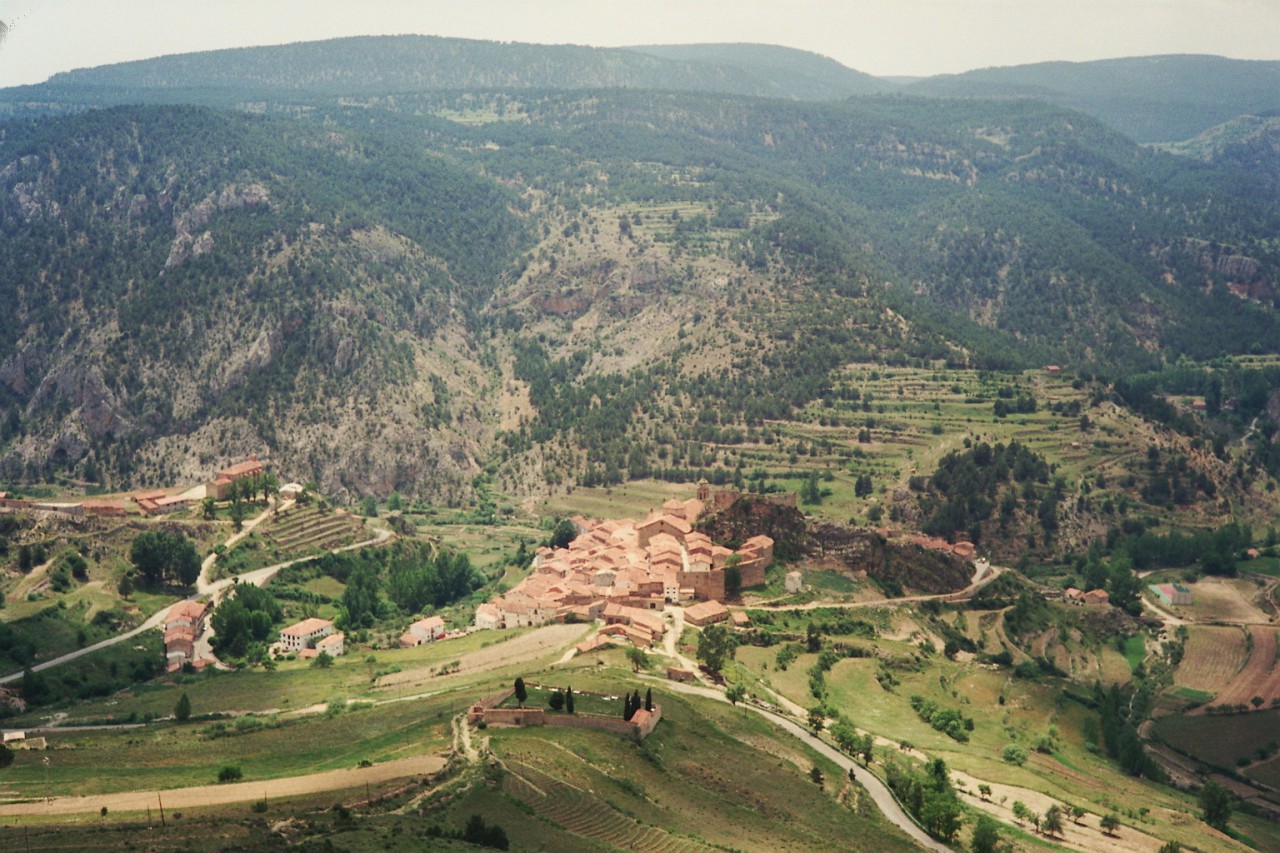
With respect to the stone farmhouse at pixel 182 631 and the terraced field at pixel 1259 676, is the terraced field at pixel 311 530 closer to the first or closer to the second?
the stone farmhouse at pixel 182 631

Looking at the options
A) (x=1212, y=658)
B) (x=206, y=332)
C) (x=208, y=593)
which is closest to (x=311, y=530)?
(x=208, y=593)

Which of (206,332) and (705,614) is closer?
(705,614)

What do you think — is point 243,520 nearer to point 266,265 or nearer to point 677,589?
point 677,589

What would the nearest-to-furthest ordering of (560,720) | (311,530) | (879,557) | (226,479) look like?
1. (560,720)
2. (879,557)
3. (311,530)
4. (226,479)

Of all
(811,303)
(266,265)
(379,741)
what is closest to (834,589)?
(379,741)

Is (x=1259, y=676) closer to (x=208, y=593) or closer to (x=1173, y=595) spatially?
(x=1173, y=595)

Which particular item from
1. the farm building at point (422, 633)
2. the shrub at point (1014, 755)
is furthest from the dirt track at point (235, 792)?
the shrub at point (1014, 755)
